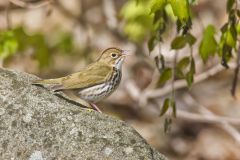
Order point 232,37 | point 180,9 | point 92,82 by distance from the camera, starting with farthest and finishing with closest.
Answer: point 92,82 → point 232,37 → point 180,9

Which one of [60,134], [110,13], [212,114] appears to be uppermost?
[60,134]

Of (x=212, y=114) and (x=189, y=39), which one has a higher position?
(x=189, y=39)

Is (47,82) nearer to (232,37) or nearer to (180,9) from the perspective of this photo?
(180,9)

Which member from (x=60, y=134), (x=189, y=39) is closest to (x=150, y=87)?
(x=189, y=39)

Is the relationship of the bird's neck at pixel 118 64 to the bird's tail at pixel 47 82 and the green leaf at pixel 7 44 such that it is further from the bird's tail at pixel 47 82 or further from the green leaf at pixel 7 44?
the green leaf at pixel 7 44

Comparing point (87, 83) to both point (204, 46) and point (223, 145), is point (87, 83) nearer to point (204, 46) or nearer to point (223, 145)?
point (204, 46)

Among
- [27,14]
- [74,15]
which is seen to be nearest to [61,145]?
[74,15]
